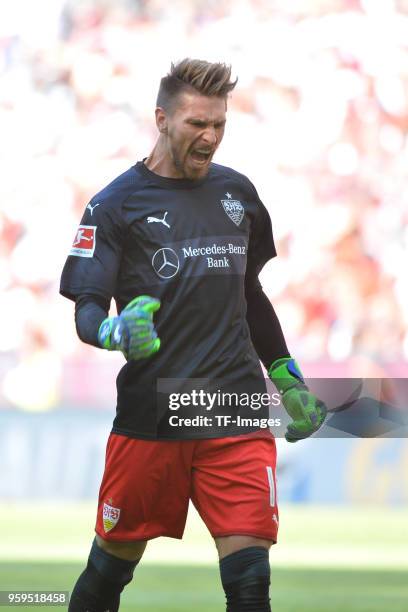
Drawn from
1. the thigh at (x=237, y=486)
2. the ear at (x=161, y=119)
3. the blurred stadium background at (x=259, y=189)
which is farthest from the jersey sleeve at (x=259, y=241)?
the blurred stadium background at (x=259, y=189)

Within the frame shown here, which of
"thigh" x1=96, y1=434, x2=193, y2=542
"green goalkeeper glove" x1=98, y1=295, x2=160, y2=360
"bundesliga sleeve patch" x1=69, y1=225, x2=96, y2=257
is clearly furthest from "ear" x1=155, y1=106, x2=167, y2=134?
"thigh" x1=96, y1=434, x2=193, y2=542

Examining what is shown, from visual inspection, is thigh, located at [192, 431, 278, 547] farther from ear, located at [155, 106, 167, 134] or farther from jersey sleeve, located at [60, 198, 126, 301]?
ear, located at [155, 106, 167, 134]

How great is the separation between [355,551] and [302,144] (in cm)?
545

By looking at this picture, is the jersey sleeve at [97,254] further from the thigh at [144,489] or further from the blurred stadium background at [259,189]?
the blurred stadium background at [259,189]

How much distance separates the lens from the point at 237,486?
4.26 meters

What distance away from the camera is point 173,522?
4375 mm

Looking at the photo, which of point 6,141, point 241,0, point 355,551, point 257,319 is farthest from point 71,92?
point 257,319

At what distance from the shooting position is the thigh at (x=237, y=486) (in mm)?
4195

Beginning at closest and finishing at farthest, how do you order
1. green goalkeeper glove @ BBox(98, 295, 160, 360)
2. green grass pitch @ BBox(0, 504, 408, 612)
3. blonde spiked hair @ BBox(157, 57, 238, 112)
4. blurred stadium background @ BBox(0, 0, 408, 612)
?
green goalkeeper glove @ BBox(98, 295, 160, 360), blonde spiked hair @ BBox(157, 57, 238, 112), green grass pitch @ BBox(0, 504, 408, 612), blurred stadium background @ BBox(0, 0, 408, 612)

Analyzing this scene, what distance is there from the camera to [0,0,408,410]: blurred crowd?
12344 millimetres

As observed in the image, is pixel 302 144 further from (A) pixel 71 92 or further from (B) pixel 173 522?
(B) pixel 173 522

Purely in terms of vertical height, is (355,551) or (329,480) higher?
(329,480)

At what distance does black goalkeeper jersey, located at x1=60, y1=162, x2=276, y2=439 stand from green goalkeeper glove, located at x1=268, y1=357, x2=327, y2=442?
131mm

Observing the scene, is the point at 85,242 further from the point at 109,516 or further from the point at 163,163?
the point at 109,516
